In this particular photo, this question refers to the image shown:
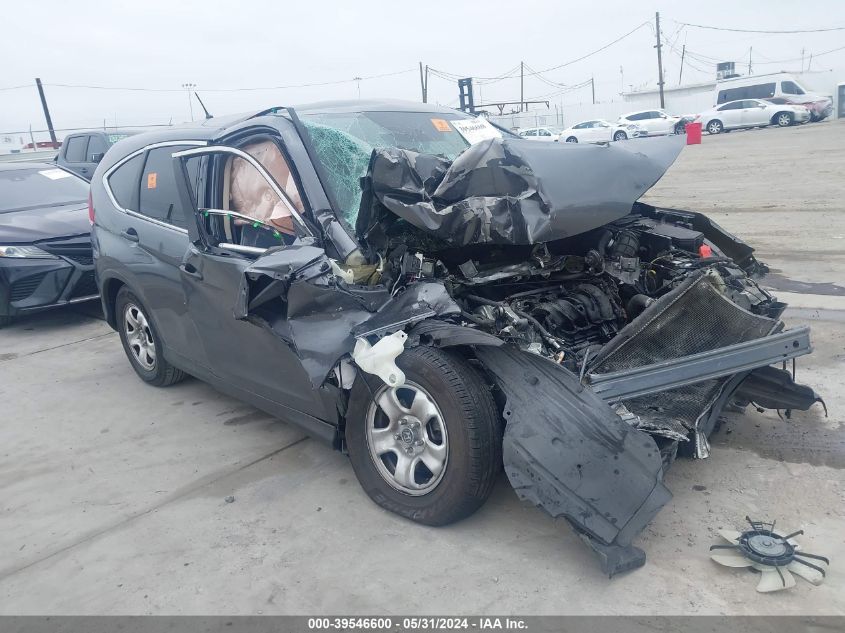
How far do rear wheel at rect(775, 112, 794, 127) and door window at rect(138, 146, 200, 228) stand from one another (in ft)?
99.7

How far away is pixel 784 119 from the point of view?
2941cm

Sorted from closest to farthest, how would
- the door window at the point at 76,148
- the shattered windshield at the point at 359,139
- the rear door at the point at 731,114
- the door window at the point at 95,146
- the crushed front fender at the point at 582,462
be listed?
the crushed front fender at the point at 582,462, the shattered windshield at the point at 359,139, the door window at the point at 95,146, the door window at the point at 76,148, the rear door at the point at 731,114

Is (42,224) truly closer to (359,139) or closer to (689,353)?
(359,139)

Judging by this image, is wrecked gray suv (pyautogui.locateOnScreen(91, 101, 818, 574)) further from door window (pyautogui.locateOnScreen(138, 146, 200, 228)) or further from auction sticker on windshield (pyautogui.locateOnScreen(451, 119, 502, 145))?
auction sticker on windshield (pyautogui.locateOnScreen(451, 119, 502, 145))

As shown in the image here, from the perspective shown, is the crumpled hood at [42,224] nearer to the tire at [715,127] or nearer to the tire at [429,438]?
the tire at [429,438]

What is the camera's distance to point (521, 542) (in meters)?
3.13

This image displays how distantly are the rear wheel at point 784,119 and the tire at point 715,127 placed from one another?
2.17m

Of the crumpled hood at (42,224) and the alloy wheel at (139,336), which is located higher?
the crumpled hood at (42,224)

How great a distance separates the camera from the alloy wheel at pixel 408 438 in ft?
10.4

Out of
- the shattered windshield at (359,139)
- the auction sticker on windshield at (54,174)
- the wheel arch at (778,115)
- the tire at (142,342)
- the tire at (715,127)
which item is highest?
the shattered windshield at (359,139)
